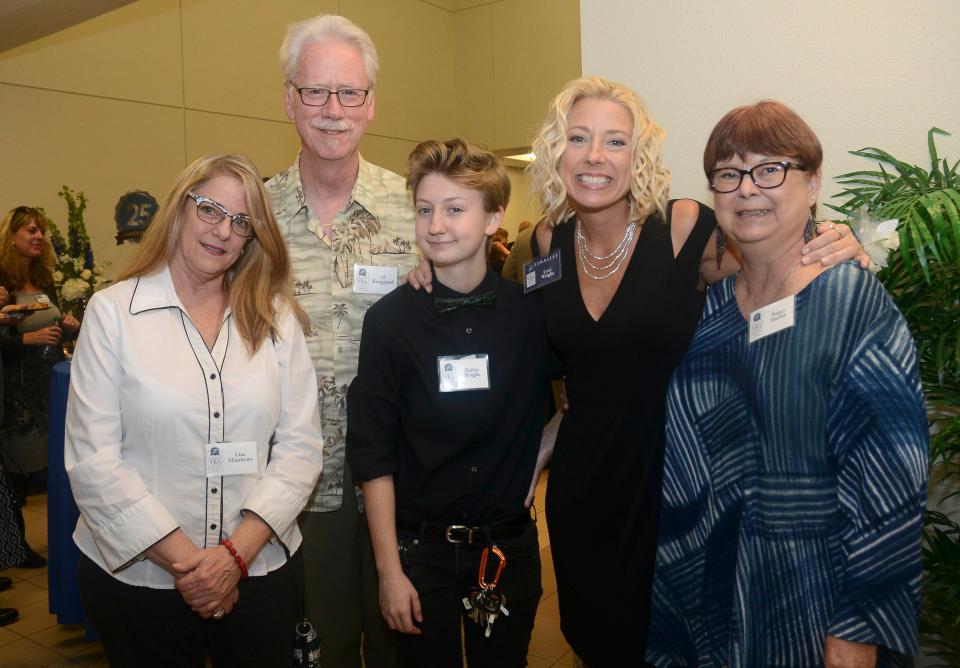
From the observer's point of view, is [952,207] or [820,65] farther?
[820,65]

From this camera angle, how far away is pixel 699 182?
9.45 ft

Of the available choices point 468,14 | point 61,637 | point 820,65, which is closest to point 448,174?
point 820,65

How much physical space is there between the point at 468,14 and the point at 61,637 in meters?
9.09

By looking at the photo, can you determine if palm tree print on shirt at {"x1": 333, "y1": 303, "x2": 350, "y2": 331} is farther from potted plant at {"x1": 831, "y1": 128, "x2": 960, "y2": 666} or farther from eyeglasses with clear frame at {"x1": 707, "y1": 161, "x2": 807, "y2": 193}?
potted plant at {"x1": 831, "y1": 128, "x2": 960, "y2": 666}

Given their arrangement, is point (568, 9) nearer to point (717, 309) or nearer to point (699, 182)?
point (699, 182)

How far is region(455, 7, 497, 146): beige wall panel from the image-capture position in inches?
400

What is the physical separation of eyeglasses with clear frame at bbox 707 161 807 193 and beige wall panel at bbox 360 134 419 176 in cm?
772

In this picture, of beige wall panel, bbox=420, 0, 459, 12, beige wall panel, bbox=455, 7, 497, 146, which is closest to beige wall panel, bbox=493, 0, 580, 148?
beige wall panel, bbox=455, 7, 497, 146

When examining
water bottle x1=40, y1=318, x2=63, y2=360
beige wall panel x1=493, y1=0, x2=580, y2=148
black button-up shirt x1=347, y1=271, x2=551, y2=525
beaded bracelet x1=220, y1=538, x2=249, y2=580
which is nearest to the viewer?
beaded bracelet x1=220, y1=538, x2=249, y2=580

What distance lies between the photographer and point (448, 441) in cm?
193

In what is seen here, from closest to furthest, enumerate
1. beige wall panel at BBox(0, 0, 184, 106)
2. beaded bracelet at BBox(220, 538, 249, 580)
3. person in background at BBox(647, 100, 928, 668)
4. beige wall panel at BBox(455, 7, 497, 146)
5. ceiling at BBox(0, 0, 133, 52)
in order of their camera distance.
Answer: person in background at BBox(647, 100, 928, 668) → beaded bracelet at BBox(220, 538, 249, 580) → ceiling at BBox(0, 0, 133, 52) → beige wall panel at BBox(0, 0, 184, 106) → beige wall panel at BBox(455, 7, 497, 146)

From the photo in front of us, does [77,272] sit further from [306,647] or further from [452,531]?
[452,531]

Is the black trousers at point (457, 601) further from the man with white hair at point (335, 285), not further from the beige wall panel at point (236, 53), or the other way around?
the beige wall panel at point (236, 53)

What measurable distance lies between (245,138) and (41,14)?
3.10 metres
